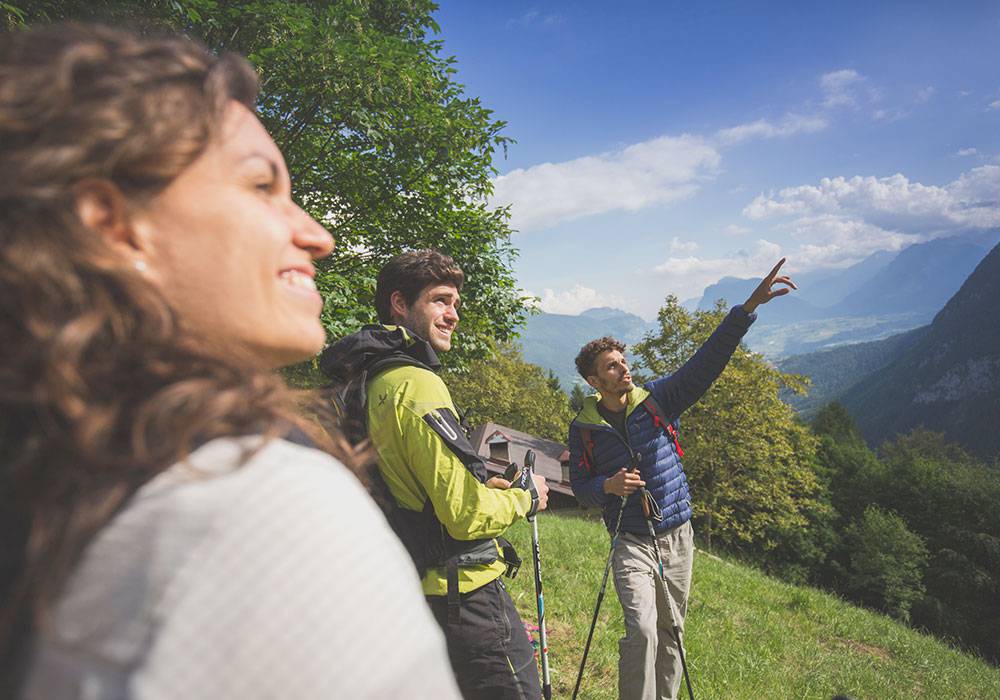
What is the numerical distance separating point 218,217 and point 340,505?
0.52 m

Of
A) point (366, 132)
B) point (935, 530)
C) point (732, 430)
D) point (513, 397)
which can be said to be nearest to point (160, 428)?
point (366, 132)

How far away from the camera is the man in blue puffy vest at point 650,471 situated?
198 inches

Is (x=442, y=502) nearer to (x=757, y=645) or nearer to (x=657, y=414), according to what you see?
(x=657, y=414)

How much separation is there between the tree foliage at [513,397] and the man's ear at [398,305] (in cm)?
3442

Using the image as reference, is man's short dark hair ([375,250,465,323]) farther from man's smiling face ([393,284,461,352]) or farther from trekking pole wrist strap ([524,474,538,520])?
trekking pole wrist strap ([524,474,538,520])

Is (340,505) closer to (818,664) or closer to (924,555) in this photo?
(818,664)

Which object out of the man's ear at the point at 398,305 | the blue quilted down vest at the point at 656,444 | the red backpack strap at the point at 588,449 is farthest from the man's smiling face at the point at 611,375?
the man's ear at the point at 398,305

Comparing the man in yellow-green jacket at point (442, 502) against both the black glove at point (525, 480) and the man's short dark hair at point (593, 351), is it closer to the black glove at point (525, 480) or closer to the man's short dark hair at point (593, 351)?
the black glove at point (525, 480)

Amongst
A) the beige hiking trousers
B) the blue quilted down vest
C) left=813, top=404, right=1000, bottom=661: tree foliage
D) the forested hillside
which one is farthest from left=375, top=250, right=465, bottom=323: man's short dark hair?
the forested hillside

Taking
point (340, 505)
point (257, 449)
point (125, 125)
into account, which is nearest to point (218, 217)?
point (125, 125)

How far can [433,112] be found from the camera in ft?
28.4

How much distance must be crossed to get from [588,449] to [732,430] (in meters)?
25.1

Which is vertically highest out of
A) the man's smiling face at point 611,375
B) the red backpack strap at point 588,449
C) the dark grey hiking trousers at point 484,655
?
the man's smiling face at point 611,375

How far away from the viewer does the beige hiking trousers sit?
4.65 m
